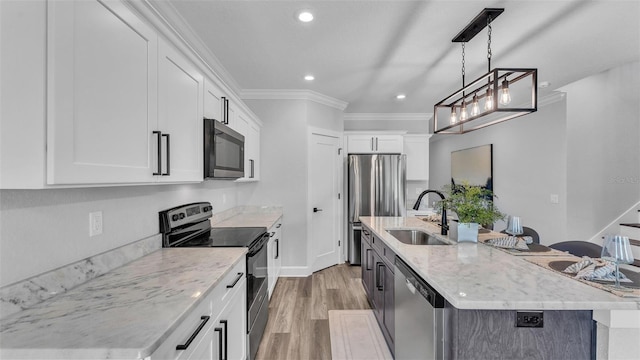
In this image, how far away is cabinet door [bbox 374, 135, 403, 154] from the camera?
15.4 ft

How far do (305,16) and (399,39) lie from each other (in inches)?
35.0

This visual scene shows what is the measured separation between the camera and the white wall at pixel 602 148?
320 cm

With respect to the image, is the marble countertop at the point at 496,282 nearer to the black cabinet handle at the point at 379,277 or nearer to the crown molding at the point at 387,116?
the black cabinet handle at the point at 379,277

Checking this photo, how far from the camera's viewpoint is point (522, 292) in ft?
3.79

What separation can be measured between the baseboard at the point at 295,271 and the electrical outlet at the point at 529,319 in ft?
9.88

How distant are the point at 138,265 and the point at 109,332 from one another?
73 cm

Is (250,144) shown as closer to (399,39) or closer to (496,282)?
(399,39)

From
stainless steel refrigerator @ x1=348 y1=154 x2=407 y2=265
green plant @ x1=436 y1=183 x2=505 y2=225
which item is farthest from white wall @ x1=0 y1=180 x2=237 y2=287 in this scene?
stainless steel refrigerator @ x1=348 y1=154 x2=407 y2=265

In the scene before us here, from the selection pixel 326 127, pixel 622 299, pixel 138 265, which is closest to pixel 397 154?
pixel 326 127

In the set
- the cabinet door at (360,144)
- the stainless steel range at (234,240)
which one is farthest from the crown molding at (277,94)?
the stainless steel range at (234,240)

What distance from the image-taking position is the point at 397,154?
14.8ft

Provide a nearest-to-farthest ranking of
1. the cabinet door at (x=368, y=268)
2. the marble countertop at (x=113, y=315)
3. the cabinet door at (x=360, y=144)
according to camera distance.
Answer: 1. the marble countertop at (x=113, y=315)
2. the cabinet door at (x=368, y=268)
3. the cabinet door at (x=360, y=144)

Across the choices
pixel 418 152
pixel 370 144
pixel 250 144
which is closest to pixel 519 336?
pixel 250 144

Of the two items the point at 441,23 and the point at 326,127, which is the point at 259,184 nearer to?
the point at 326,127
